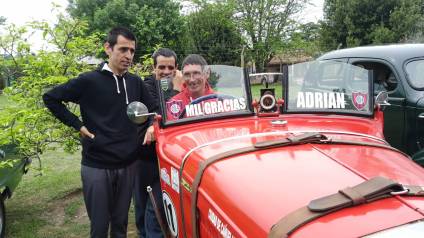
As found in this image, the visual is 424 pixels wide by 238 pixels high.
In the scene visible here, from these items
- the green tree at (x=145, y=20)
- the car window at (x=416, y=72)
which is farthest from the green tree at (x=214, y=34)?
the car window at (x=416, y=72)

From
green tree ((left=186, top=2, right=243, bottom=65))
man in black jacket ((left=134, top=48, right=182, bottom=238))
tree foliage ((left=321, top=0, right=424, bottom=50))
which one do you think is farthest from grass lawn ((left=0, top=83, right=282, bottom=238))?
green tree ((left=186, top=2, right=243, bottom=65))

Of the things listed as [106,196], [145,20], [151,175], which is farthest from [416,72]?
[145,20]

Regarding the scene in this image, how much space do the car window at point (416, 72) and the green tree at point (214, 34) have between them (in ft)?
63.1

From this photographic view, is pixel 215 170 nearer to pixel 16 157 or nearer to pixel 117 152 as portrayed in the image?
pixel 117 152

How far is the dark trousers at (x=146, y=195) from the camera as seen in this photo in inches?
133

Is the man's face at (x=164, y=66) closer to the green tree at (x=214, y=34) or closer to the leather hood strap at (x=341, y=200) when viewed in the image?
the leather hood strap at (x=341, y=200)

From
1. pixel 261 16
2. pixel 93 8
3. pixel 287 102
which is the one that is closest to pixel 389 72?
pixel 287 102

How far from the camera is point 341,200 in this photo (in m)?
1.48

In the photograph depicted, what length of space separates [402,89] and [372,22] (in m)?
15.6

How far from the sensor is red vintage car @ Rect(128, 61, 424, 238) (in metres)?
1.45

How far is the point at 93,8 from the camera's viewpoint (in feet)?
78.8

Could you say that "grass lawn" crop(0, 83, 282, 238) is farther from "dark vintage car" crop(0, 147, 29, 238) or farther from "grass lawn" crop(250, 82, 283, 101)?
"dark vintage car" crop(0, 147, 29, 238)

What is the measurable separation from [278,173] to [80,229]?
11.0ft

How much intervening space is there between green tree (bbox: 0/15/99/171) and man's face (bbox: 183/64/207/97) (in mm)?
1791
